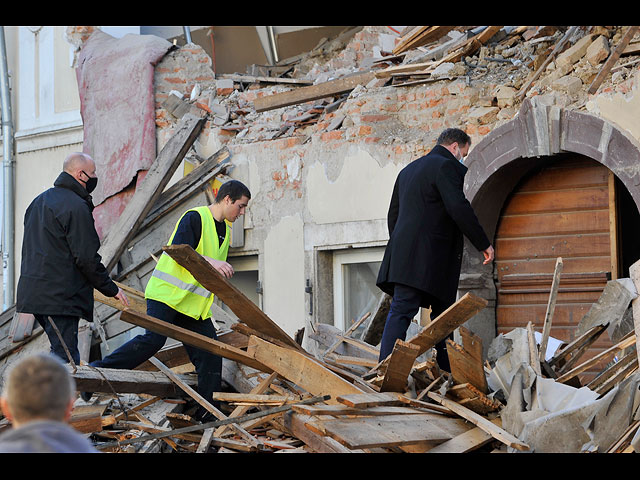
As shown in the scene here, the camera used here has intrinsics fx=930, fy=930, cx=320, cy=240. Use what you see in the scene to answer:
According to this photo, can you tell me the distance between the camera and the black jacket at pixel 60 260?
5883 millimetres

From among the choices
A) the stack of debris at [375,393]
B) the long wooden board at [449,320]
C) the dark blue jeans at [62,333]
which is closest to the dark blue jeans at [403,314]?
the stack of debris at [375,393]

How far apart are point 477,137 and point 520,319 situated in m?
1.67

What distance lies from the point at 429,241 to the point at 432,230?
0.08 m

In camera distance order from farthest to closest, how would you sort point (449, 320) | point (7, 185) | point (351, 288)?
point (7, 185) < point (351, 288) < point (449, 320)

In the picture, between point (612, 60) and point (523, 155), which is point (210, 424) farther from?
point (612, 60)

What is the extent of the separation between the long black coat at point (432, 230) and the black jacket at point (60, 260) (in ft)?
6.25

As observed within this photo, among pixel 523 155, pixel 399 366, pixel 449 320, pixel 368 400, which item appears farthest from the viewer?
pixel 523 155

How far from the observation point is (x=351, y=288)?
972cm

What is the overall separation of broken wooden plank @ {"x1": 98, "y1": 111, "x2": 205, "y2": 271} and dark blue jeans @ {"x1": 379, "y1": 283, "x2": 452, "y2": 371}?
445 centimetres

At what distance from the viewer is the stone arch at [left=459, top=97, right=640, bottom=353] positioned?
23.2ft

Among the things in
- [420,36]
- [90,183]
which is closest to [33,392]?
[90,183]

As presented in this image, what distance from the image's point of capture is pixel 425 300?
6.10 metres

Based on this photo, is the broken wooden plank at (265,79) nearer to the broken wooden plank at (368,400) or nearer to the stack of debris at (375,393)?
the stack of debris at (375,393)
